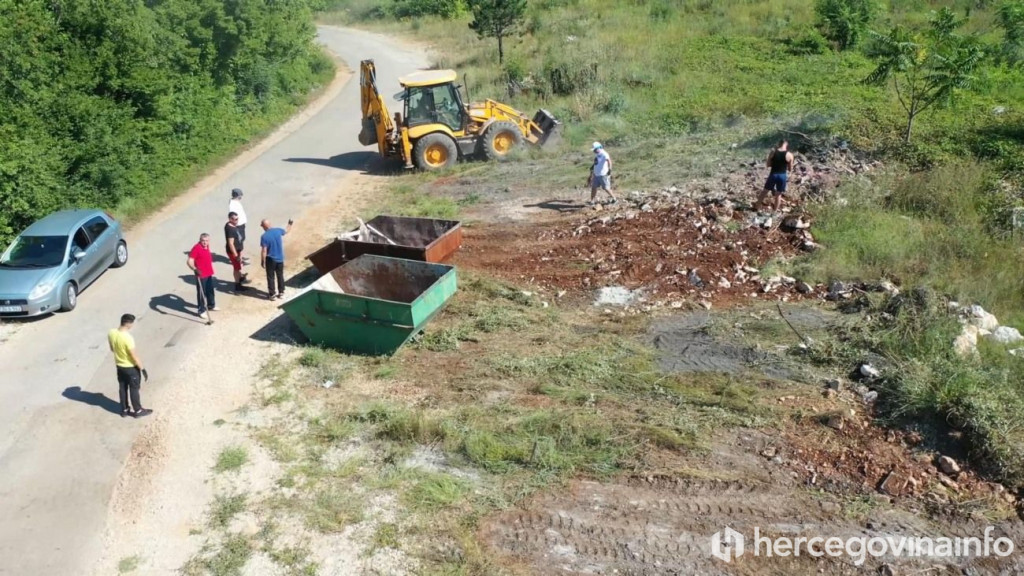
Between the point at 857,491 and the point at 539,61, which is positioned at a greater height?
the point at 539,61

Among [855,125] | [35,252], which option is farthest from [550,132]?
[35,252]

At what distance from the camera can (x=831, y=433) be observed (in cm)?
898

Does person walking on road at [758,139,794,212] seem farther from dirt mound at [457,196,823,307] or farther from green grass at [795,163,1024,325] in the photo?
green grass at [795,163,1024,325]

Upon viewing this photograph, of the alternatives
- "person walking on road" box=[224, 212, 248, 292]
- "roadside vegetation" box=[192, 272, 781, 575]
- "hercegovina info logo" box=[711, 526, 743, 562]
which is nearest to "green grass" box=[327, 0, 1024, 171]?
"person walking on road" box=[224, 212, 248, 292]

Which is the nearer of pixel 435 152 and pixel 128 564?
pixel 128 564

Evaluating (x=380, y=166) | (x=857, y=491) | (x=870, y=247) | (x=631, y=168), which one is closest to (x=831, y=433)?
(x=857, y=491)

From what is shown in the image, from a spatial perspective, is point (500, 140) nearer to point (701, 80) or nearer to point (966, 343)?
point (701, 80)

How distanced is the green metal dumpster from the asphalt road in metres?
1.69

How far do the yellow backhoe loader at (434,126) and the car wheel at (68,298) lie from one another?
28.1ft

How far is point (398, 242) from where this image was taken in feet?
49.2

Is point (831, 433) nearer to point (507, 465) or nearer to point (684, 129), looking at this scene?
point (507, 465)

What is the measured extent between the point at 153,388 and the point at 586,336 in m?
6.18

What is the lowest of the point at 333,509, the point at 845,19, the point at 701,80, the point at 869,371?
the point at 333,509

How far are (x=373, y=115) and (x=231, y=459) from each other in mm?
12412
